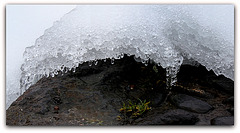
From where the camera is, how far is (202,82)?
367 cm

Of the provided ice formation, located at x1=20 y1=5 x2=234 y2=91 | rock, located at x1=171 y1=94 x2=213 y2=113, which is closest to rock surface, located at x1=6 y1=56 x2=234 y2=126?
rock, located at x1=171 y1=94 x2=213 y2=113

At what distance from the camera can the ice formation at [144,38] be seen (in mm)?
3375

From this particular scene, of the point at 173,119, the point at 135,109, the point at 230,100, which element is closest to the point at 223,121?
the point at 230,100

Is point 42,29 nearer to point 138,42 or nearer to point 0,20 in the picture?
point 0,20

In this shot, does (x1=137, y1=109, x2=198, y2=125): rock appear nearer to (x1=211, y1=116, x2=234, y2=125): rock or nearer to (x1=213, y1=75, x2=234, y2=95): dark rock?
(x1=211, y1=116, x2=234, y2=125): rock

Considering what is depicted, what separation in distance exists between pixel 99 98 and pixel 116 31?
0.80 meters

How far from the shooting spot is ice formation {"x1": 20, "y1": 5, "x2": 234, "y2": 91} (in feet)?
11.1

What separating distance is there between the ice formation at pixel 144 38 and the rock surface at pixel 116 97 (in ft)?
0.63

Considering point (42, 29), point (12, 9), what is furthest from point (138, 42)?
point (12, 9)

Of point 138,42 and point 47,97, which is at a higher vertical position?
point 138,42

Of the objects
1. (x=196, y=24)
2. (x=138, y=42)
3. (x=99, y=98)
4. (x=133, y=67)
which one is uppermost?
(x=196, y=24)

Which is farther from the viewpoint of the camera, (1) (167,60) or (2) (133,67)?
(2) (133,67)

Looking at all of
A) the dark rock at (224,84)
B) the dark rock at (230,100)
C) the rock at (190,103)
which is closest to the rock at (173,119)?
the rock at (190,103)

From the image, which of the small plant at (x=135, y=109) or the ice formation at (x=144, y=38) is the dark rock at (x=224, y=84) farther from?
the small plant at (x=135, y=109)
